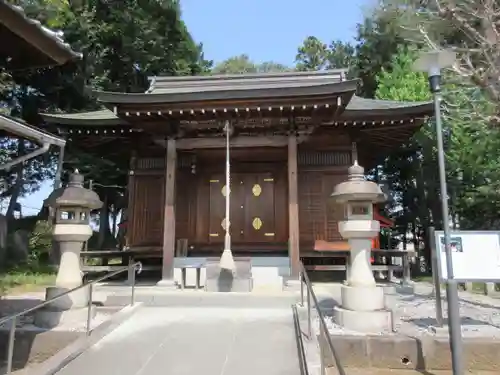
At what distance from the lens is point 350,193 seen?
576cm

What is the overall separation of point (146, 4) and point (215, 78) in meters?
9.92

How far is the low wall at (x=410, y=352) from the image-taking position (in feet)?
16.2

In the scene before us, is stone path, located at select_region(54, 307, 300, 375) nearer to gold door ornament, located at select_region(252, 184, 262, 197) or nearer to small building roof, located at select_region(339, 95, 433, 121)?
small building roof, located at select_region(339, 95, 433, 121)

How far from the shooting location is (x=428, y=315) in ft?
21.3

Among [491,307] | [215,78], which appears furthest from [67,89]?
[491,307]

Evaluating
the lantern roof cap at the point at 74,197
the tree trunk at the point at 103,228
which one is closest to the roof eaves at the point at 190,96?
the lantern roof cap at the point at 74,197

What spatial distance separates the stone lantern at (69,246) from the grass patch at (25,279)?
4.63m

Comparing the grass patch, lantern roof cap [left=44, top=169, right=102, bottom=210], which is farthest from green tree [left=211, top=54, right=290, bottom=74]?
lantern roof cap [left=44, top=169, right=102, bottom=210]

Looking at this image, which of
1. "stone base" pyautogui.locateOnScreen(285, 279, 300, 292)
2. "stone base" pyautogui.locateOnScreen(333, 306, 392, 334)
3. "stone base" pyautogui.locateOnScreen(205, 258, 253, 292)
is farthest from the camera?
"stone base" pyautogui.locateOnScreen(285, 279, 300, 292)

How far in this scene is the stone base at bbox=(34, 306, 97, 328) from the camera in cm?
568

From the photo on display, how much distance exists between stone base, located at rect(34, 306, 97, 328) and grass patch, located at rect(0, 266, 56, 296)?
15.2ft

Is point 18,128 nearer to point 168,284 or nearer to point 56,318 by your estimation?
point 56,318

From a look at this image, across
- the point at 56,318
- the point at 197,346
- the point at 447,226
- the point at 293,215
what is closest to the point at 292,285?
the point at 293,215

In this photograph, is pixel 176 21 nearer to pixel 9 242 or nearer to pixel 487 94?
pixel 9 242
